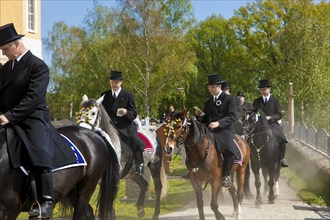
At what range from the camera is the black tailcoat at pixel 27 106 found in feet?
22.1

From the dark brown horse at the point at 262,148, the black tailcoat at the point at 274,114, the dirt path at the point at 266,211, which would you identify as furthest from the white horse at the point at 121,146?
the black tailcoat at the point at 274,114

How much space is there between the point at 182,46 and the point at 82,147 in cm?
4237

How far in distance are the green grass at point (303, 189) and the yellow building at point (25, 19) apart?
13050 millimetres

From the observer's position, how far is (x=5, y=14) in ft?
94.2

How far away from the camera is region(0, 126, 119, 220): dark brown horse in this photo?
665cm

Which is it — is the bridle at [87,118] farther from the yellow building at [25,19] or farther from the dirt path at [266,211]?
the yellow building at [25,19]

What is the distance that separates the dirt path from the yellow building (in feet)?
51.3

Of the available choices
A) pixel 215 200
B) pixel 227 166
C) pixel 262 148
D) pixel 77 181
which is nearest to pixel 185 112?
pixel 227 166

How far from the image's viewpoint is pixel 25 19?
2927cm

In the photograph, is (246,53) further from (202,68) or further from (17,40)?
(17,40)

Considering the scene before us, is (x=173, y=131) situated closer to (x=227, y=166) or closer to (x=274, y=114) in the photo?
(x=227, y=166)

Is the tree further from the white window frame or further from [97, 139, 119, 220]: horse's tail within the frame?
[97, 139, 119, 220]: horse's tail

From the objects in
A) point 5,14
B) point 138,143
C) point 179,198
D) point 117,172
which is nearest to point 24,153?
point 117,172

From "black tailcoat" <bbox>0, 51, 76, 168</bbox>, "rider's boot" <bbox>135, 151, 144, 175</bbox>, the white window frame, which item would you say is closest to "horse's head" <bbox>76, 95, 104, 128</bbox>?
"rider's boot" <bbox>135, 151, 144, 175</bbox>
